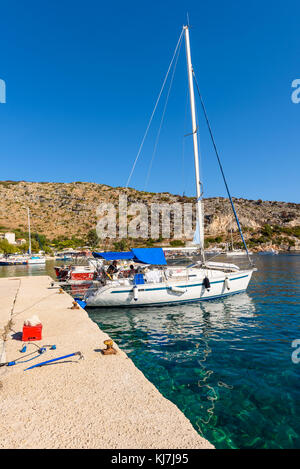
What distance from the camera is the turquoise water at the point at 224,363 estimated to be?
501 centimetres

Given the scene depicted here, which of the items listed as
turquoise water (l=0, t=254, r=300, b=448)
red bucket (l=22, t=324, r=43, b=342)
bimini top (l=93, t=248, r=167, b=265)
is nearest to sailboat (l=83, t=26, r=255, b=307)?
bimini top (l=93, t=248, r=167, b=265)

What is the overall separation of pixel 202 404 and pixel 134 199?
136420mm

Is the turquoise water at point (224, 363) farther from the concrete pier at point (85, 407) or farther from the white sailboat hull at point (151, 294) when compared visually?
the concrete pier at point (85, 407)

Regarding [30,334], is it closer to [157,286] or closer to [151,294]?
[151,294]

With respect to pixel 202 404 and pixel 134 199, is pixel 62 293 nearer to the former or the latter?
pixel 202 404

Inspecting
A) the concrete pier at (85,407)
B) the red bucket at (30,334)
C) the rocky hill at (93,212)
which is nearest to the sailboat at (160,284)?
the red bucket at (30,334)

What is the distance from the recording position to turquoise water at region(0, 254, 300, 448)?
5008 mm

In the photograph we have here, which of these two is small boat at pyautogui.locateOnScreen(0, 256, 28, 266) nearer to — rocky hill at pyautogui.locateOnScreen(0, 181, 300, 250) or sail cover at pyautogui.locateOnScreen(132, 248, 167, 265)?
rocky hill at pyautogui.locateOnScreen(0, 181, 300, 250)

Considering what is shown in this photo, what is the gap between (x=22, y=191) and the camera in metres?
143

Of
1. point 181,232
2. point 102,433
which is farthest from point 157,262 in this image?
point 181,232

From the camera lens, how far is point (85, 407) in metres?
4.46

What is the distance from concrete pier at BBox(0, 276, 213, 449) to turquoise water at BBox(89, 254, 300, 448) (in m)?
1.23

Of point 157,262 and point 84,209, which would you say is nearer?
point 157,262

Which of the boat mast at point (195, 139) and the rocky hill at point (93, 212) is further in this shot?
the rocky hill at point (93, 212)
